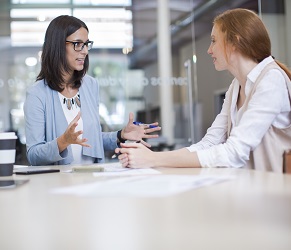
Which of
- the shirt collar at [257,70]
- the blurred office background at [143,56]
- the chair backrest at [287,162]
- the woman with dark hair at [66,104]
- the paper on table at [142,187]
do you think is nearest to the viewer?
the paper on table at [142,187]

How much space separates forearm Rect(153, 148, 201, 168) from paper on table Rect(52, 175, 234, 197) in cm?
45

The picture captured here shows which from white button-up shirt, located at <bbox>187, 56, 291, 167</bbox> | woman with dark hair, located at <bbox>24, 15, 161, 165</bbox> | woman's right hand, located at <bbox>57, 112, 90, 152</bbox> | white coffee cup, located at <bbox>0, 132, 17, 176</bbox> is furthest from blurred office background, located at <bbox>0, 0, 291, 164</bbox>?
white coffee cup, located at <bbox>0, 132, 17, 176</bbox>

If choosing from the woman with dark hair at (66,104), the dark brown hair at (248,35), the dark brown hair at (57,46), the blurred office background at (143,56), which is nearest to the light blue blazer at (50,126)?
the woman with dark hair at (66,104)

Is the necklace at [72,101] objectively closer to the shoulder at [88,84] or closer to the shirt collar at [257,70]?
the shoulder at [88,84]

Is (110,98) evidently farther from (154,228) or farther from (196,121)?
(154,228)

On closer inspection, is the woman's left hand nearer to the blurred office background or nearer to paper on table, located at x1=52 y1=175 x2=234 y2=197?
paper on table, located at x1=52 y1=175 x2=234 y2=197

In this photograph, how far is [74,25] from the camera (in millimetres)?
2629

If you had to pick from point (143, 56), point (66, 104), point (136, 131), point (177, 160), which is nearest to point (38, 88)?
point (66, 104)

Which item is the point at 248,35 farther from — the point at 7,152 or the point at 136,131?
the point at 7,152

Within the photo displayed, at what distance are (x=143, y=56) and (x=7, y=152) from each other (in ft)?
16.6

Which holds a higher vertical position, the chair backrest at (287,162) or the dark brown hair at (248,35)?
the dark brown hair at (248,35)

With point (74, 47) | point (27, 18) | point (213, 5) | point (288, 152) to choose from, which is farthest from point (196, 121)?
point (288, 152)

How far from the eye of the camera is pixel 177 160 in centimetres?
167

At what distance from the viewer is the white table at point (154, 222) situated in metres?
0.57
